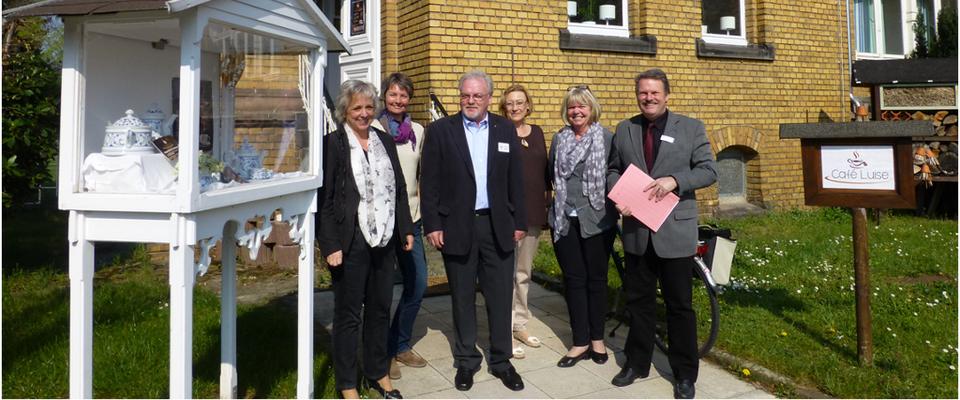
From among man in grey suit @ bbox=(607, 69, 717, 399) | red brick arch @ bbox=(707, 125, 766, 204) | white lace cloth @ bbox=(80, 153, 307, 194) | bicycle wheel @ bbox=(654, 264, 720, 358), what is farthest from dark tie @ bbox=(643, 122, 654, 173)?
red brick arch @ bbox=(707, 125, 766, 204)

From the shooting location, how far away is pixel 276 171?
3359mm

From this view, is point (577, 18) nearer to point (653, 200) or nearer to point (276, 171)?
point (653, 200)

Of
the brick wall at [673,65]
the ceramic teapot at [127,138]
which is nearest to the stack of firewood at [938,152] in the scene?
the brick wall at [673,65]

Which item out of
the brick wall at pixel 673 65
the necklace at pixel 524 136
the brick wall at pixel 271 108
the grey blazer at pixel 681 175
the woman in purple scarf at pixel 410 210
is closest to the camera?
the brick wall at pixel 271 108

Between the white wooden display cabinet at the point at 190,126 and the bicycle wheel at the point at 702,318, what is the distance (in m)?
2.38

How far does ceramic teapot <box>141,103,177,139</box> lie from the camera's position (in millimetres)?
2924

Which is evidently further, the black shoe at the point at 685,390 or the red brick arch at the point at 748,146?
the red brick arch at the point at 748,146

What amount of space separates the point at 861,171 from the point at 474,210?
2326 millimetres

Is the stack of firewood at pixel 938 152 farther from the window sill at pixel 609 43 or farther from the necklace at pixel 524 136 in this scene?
the necklace at pixel 524 136

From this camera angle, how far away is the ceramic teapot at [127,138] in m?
2.79

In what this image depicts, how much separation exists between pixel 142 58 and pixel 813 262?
6.36 m

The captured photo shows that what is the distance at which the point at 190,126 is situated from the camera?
8.54ft

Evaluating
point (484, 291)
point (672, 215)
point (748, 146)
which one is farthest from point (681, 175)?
point (748, 146)

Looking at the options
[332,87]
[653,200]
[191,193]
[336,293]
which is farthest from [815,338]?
[332,87]
